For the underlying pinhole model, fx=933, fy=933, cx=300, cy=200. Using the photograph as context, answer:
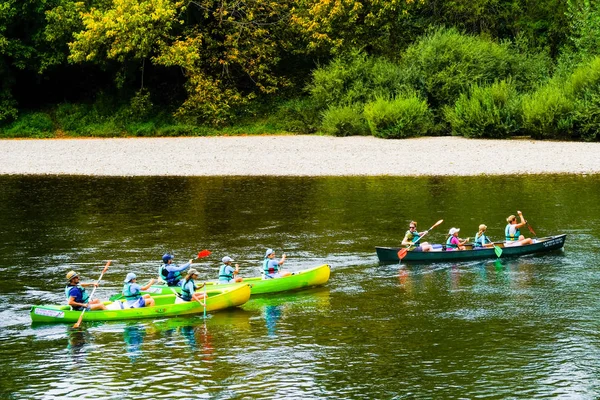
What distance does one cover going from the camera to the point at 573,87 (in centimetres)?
5362

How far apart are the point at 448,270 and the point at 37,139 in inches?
1489

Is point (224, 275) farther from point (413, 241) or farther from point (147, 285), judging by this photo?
point (413, 241)

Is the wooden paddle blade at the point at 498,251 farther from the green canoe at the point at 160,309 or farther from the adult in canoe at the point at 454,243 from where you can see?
the green canoe at the point at 160,309

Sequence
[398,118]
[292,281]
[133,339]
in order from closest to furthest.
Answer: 1. [133,339]
2. [292,281]
3. [398,118]

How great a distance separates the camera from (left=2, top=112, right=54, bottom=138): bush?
59594mm

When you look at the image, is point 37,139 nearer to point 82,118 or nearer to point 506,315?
point 82,118

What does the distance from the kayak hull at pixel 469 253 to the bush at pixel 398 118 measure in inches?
982

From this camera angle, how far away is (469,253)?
1136 inches

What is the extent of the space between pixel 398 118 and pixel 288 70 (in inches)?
548

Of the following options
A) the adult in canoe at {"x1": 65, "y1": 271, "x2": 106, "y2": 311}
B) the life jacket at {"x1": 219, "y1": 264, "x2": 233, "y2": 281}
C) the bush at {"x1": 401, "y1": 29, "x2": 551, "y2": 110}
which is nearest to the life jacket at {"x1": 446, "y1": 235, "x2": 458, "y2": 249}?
the life jacket at {"x1": 219, "y1": 264, "x2": 233, "y2": 281}

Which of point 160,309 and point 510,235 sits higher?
point 510,235

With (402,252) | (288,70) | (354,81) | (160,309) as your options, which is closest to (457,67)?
(354,81)

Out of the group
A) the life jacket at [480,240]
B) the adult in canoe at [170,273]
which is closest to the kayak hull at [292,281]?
the adult in canoe at [170,273]

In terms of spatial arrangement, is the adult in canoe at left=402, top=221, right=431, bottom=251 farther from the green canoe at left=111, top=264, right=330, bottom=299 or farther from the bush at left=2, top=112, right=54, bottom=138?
the bush at left=2, top=112, right=54, bottom=138
